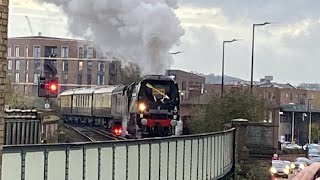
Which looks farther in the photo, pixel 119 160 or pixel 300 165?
pixel 300 165

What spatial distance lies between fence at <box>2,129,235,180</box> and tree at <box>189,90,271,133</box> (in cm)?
2058

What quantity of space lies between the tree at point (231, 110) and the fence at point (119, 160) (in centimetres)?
2058

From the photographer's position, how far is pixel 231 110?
44.6 metres

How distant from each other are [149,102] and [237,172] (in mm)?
Result: 11236

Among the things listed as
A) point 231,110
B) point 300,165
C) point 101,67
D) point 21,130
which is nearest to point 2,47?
point 21,130

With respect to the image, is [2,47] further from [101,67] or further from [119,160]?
[101,67]

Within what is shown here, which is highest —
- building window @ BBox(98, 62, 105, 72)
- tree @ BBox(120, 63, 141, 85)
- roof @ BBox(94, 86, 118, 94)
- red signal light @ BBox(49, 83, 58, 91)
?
building window @ BBox(98, 62, 105, 72)

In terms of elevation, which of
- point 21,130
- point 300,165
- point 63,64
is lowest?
point 300,165

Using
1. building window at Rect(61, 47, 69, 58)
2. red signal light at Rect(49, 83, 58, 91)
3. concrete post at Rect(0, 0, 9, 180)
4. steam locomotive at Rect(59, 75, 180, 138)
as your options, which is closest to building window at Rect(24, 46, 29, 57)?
building window at Rect(61, 47, 69, 58)

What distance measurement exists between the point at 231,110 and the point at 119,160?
31.5 metres

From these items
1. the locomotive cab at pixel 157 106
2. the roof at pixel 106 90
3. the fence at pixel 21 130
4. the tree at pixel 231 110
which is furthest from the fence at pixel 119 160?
the roof at pixel 106 90

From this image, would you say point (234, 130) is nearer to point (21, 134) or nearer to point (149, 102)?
point (21, 134)

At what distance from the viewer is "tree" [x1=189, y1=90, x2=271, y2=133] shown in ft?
142

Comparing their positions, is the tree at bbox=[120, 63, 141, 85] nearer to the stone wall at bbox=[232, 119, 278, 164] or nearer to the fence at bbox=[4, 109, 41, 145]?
the stone wall at bbox=[232, 119, 278, 164]
